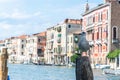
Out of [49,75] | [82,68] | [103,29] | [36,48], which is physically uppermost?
[103,29]

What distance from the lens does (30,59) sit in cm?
9150

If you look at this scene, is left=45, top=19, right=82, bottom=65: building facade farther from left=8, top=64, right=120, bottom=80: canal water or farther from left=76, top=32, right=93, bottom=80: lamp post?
left=76, top=32, right=93, bottom=80: lamp post

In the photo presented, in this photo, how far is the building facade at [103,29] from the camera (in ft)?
153

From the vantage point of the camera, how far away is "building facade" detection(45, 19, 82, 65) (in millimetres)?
67113

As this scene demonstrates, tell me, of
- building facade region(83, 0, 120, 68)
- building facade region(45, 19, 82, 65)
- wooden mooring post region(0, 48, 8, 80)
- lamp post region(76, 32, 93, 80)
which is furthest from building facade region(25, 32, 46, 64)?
lamp post region(76, 32, 93, 80)

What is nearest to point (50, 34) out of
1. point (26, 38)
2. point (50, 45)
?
point (50, 45)

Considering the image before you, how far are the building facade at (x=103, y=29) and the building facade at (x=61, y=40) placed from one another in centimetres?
1316

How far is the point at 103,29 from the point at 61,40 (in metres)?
22.6

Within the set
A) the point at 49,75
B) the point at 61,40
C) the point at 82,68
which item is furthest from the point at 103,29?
the point at 82,68

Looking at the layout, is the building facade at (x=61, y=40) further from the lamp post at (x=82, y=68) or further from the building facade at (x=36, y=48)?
the lamp post at (x=82, y=68)

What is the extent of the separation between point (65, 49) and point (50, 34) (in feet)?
36.6

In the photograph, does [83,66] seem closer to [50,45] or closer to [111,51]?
[111,51]

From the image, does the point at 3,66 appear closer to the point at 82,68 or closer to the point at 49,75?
the point at 82,68

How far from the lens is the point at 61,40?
7044 centimetres
